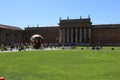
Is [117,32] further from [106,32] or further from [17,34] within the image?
[17,34]

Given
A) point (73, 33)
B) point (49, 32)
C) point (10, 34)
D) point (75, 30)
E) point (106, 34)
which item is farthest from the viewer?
point (49, 32)

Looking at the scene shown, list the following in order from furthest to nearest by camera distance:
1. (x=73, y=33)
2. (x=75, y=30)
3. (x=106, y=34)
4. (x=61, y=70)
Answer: (x=75, y=30), (x=73, y=33), (x=106, y=34), (x=61, y=70)

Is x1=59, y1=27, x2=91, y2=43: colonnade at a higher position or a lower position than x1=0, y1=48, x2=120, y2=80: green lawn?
higher

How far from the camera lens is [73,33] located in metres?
95.4

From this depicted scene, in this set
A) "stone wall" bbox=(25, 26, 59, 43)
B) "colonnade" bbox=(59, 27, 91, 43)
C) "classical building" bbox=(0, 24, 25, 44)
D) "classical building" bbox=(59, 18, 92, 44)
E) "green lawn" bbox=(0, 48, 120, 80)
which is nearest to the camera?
"green lawn" bbox=(0, 48, 120, 80)

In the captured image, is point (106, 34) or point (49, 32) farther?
point (49, 32)

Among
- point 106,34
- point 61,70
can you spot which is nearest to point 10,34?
point 106,34

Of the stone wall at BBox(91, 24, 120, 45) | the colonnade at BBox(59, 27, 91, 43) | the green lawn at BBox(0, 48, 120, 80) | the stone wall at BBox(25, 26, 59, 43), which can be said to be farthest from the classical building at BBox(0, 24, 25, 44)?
the green lawn at BBox(0, 48, 120, 80)

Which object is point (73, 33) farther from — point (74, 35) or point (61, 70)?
point (61, 70)

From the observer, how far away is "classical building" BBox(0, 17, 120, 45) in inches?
3600

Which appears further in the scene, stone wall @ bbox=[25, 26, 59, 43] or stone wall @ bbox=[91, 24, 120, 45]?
stone wall @ bbox=[25, 26, 59, 43]

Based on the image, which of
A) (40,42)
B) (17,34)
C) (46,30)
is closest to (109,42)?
(46,30)

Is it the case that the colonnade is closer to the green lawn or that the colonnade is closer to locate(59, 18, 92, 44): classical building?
locate(59, 18, 92, 44): classical building

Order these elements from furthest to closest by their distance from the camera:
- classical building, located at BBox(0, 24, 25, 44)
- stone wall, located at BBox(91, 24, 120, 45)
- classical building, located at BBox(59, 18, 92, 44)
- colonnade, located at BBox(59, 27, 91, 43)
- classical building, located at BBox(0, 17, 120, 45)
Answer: classical building, located at BBox(59, 18, 92, 44), colonnade, located at BBox(59, 27, 91, 43), classical building, located at BBox(0, 17, 120, 45), stone wall, located at BBox(91, 24, 120, 45), classical building, located at BBox(0, 24, 25, 44)
